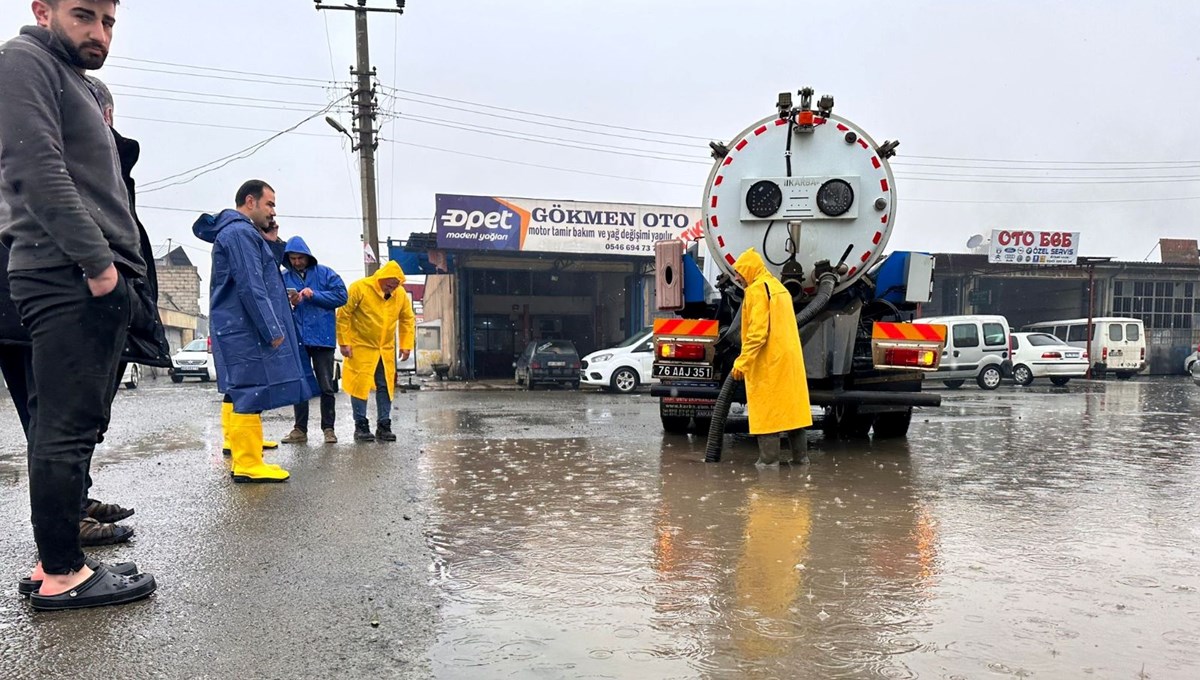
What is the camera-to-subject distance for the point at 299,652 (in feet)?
7.78

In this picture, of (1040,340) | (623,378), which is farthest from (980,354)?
(623,378)

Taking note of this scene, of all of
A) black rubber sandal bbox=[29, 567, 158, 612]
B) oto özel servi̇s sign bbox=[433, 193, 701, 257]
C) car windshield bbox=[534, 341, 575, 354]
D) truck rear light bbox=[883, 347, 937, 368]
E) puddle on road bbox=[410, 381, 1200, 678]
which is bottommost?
puddle on road bbox=[410, 381, 1200, 678]

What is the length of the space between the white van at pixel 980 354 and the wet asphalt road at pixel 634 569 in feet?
43.1

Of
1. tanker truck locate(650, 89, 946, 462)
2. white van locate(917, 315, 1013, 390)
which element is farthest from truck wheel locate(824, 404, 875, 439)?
white van locate(917, 315, 1013, 390)

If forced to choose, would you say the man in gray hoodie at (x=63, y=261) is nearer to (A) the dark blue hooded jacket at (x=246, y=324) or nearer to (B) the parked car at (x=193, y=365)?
(A) the dark blue hooded jacket at (x=246, y=324)

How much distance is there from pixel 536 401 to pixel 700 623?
11311 millimetres

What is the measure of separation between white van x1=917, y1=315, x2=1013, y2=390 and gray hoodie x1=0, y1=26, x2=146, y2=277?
62.3 feet

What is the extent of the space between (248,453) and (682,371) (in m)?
3.57

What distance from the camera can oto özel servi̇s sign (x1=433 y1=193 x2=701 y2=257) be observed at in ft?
67.8

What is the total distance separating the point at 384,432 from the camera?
7281mm

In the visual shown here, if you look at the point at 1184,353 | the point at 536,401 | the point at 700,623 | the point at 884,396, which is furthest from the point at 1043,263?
the point at 700,623

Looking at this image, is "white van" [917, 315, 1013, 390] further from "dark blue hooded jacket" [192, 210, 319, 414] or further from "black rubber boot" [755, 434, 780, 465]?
"dark blue hooded jacket" [192, 210, 319, 414]

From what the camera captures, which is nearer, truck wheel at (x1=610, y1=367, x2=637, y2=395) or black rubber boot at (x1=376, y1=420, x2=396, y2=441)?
black rubber boot at (x1=376, y1=420, x2=396, y2=441)

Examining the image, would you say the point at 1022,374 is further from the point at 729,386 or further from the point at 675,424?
the point at 729,386
